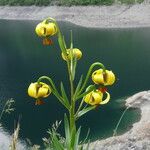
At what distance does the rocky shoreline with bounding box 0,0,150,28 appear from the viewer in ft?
191

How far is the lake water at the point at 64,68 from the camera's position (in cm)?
2313

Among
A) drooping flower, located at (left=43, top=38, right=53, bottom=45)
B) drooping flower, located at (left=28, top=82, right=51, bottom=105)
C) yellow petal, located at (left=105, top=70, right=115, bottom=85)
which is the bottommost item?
drooping flower, located at (left=28, top=82, right=51, bottom=105)

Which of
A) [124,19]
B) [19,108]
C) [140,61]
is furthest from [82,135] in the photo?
[124,19]

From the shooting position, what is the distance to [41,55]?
1644 inches

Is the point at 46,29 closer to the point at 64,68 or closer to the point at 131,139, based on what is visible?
the point at 131,139

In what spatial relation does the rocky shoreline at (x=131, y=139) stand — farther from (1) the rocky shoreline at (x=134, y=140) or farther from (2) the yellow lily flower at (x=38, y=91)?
(2) the yellow lily flower at (x=38, y=91)

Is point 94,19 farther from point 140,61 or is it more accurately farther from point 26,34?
point 140,61

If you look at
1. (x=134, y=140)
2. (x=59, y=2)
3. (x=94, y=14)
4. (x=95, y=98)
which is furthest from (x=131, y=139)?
(x=59, y=2)

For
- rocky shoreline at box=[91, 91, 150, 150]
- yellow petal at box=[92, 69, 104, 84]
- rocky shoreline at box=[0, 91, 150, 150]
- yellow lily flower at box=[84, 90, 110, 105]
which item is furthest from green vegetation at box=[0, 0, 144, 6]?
yellow petal at box=[92, 69, 104, 84]

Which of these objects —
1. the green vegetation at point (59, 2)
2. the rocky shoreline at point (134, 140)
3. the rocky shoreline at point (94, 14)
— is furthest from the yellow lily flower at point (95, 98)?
the green vegetation at point (59, 2)

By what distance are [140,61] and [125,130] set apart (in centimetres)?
1521

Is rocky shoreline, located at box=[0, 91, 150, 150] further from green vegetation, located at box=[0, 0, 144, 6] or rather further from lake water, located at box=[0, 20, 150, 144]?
green vegetation, located at box=[0, 0, 144, 6]

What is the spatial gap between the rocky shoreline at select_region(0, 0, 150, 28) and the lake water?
8.31 feet

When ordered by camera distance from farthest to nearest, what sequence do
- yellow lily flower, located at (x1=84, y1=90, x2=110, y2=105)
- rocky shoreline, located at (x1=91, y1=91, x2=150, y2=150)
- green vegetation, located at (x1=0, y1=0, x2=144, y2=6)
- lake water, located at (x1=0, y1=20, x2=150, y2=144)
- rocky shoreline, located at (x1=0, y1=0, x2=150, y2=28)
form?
green vegetation, located at (x1=0, y1=0, x2=144, y2=6) → rocky shoreline, located at (x1=0, y1=0, x2=150, y2=28) → lake water, located at (x1=0, y1=20, x2=150, y2=144) → rocky shoreline, located at (x1=91, y1=91, x2=150, y2=150) → yellow lily flower, located at (x1=84, y1=90, x2=110, y2=105)
